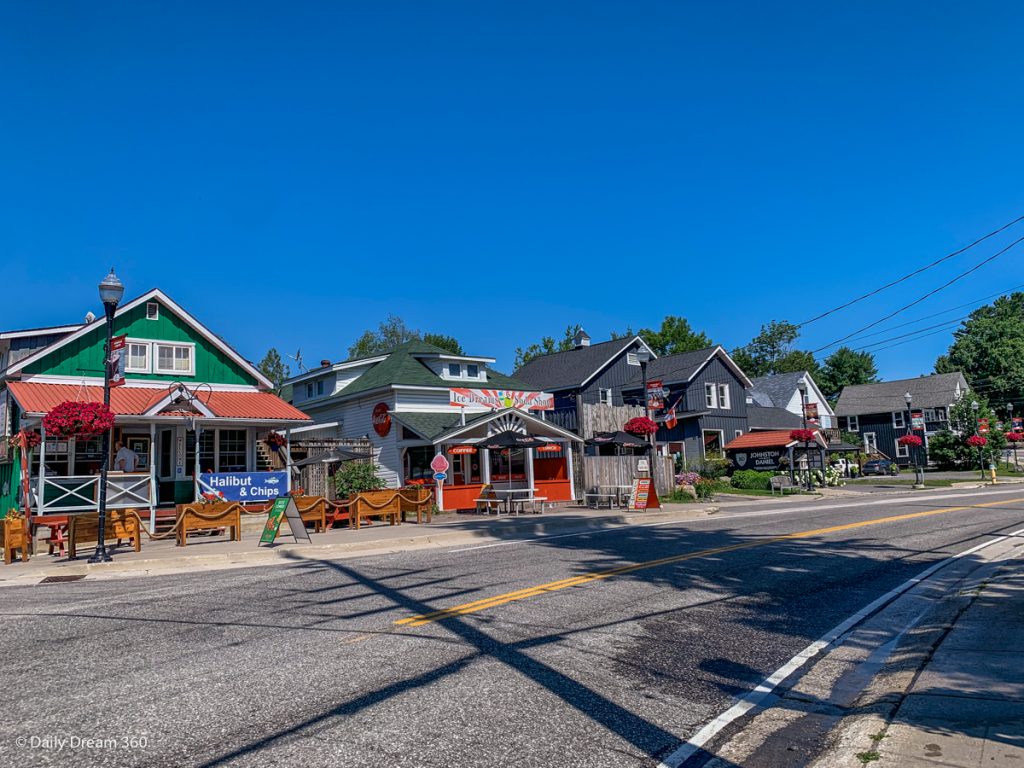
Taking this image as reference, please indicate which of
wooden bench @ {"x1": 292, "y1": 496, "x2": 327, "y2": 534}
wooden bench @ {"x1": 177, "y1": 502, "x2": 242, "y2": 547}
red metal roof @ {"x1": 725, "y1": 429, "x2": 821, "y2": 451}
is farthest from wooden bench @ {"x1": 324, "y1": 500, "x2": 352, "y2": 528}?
red metal roof @ {"x1": 725, "y1": 429, "x2": 821, "y2": 451}

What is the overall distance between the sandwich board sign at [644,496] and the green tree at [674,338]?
162 feet

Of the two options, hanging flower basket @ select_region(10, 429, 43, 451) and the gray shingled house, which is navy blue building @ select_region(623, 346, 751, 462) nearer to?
the gray shingled house

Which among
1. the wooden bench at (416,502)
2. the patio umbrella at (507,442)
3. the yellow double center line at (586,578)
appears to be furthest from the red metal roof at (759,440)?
the wooden bench at (416,502)

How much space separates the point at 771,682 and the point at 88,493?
19.4 m

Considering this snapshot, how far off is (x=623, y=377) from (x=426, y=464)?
18557mm

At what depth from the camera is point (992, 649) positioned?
6.45m

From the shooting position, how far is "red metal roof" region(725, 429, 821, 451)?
4335 cm

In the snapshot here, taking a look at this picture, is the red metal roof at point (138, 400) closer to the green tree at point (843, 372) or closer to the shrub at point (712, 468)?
the shrub at point (712, 468)

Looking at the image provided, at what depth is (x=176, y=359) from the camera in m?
23.5

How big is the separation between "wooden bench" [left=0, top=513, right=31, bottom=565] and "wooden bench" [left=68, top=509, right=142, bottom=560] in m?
0.90

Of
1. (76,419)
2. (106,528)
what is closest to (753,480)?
(106,528)

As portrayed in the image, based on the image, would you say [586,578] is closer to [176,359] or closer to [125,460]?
[125,460]

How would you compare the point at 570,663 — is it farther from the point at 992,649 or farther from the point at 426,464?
the point at 426,464

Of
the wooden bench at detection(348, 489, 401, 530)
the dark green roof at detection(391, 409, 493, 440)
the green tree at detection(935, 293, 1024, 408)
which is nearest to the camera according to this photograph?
the wooden bench at detection(348, 489, 401, 530)
